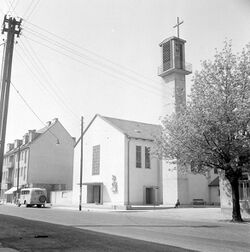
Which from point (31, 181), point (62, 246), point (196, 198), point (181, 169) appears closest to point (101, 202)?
point (196, 198)

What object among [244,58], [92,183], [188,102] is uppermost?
[244,58]

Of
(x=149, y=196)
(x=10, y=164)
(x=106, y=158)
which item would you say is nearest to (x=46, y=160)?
(x=10, y=164)

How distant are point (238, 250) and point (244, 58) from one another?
49.3 ft

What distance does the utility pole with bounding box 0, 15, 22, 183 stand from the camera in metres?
16.8

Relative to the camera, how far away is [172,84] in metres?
42.0

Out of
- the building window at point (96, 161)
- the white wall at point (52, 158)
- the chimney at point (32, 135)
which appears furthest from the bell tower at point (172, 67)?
the chimney at point (32, 135)

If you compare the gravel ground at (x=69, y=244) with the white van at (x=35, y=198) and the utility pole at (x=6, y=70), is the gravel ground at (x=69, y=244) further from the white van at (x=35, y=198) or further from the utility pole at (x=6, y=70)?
the white van at (x=35, y=198)

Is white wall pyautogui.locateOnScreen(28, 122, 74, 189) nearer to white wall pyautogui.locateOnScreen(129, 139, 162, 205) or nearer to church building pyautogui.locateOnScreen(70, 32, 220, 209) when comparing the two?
church building pyautogui.locateOnScreen(70, 32, 220, 209)

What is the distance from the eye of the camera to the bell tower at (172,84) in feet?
131

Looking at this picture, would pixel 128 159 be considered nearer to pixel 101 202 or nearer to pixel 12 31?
pixel 101 202

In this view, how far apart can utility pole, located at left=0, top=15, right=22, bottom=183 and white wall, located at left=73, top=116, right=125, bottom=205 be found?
26.3 metres

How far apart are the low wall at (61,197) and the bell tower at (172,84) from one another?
57.9 feet

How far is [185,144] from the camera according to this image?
2242cm

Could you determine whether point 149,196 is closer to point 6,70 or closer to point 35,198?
point 35,198
